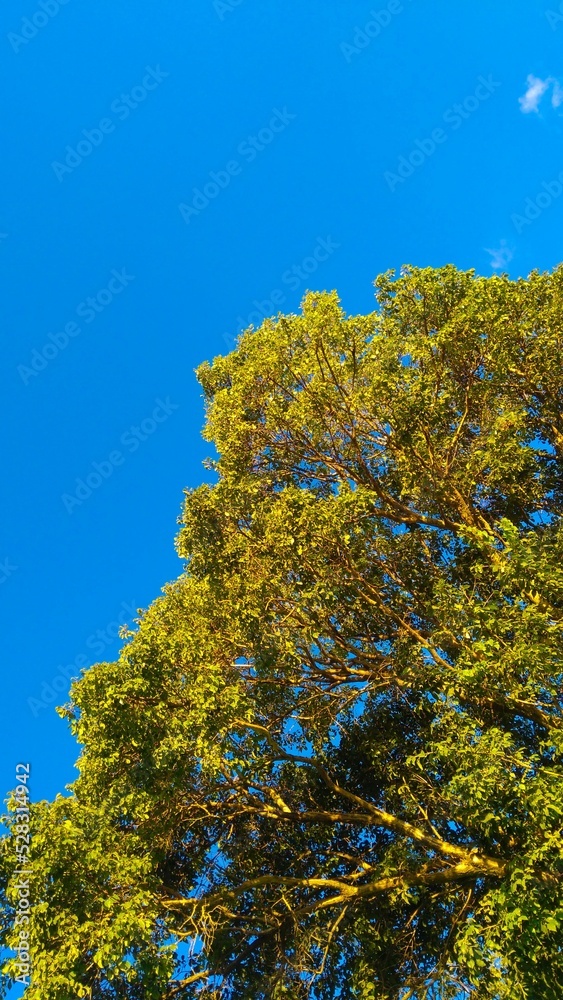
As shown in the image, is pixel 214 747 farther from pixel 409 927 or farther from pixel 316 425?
pixel 316 425

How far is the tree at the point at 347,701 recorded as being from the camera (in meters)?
6.98

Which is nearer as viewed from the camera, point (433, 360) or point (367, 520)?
point (367, 520)

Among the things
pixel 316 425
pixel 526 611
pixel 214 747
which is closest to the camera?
pixel 526 611

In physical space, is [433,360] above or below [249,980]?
above

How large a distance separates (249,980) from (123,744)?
4346mm

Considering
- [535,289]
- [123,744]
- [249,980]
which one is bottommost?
[249,980]

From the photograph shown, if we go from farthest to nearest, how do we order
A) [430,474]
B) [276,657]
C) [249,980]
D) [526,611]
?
[430,474] < [249,980] < [276,657] < [526,611]

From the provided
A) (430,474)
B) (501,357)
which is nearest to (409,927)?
(430,474)

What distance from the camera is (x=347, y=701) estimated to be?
9.79 m

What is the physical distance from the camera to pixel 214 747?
7727mm

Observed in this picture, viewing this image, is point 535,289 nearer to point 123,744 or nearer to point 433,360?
point 433,360

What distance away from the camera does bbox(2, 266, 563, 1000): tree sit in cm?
698

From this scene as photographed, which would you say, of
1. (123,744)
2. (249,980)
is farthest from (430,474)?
(249,980)

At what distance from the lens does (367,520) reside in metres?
9.14
